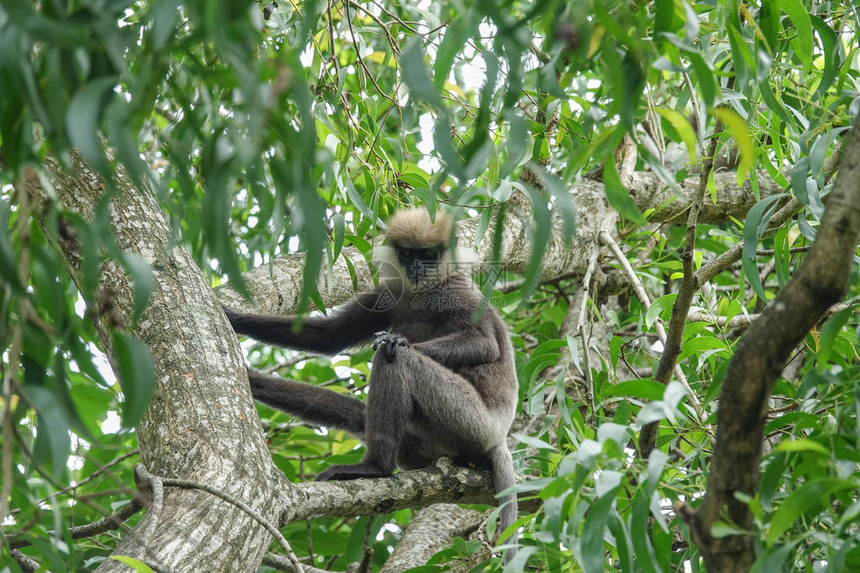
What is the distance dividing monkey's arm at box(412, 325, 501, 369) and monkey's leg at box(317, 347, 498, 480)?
10cm

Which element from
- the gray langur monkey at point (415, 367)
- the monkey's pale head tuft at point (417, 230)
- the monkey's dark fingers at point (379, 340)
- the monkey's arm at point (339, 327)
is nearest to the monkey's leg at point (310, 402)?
the gray langur monkey at point (415, 367)

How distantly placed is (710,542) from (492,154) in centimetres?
127

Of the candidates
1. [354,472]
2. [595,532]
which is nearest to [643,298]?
[354,472]

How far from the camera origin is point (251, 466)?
244 cm

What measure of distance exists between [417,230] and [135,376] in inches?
134

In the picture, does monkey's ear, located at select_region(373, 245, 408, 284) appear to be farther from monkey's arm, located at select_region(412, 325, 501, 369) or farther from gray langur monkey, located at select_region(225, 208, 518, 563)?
monkey's arm, located at select_region(412, 325, 501, 369)

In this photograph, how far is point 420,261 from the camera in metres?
4.72

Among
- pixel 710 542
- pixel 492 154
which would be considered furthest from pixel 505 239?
pixel 710 542

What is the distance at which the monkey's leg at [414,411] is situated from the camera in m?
3.72

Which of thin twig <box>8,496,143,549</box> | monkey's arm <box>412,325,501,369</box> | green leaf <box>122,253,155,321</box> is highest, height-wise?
green leaf <box>122,253,155,321</box>

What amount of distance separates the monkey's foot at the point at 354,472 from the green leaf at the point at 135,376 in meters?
2.25

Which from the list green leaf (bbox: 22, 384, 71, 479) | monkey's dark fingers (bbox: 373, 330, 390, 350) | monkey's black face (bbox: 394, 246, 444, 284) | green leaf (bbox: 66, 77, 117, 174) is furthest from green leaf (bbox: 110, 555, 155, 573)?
monkey's black face (bbox: 394, 246, 444, 284)

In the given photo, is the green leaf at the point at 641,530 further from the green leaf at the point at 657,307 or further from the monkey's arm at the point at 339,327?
the monkey's arm at the point at 339,327

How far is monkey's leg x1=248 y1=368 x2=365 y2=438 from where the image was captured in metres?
4.12
